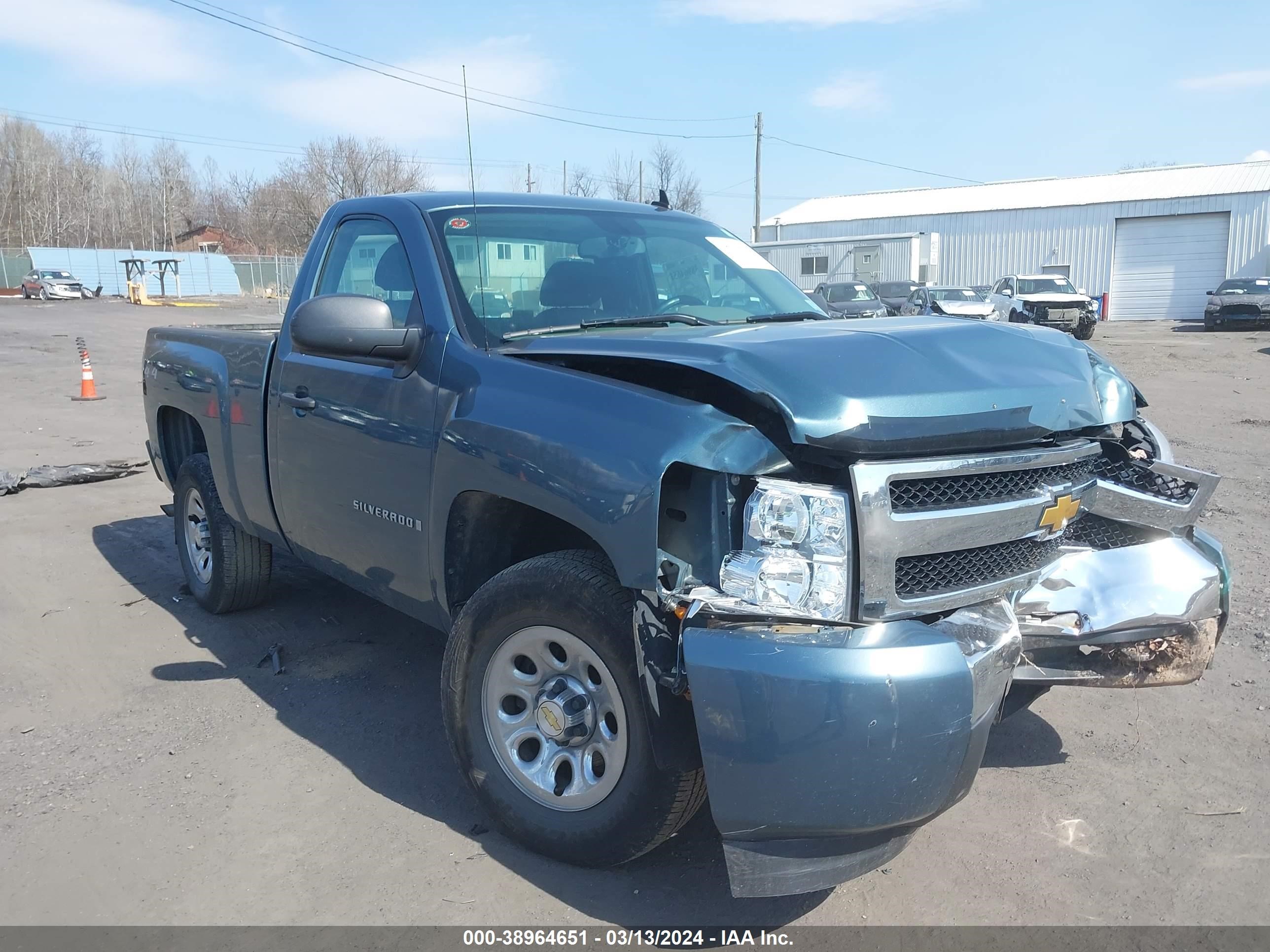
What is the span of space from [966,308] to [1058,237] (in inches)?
875

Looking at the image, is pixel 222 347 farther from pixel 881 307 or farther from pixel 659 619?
pixel 881 307

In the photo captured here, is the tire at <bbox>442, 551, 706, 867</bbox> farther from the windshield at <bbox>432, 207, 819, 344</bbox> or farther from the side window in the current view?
the side window

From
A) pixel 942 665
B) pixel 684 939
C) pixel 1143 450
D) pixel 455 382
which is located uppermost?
pixel 455 382

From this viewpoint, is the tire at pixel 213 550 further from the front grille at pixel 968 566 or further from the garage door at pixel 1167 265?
the garage door at pixel 1167 265

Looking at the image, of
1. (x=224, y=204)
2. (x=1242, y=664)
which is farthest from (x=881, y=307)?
(x=224, y=204)

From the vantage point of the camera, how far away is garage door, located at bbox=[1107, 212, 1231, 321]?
3809 centimetres

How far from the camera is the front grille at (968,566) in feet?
8.18

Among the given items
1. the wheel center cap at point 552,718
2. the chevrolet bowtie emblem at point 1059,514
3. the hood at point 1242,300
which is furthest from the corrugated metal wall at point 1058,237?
the wheel center cap at point 552,718

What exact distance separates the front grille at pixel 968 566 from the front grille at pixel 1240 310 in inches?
1184

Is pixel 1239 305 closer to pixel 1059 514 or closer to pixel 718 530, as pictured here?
pixel 1059 514

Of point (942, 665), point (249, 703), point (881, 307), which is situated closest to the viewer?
point (942, 665)

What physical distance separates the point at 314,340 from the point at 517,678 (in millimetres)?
1343

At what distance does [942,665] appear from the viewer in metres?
2.28

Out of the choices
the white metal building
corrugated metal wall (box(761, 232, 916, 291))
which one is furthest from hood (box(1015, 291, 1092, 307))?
corrugated metal wall (box(761, 232, 916, 291))
